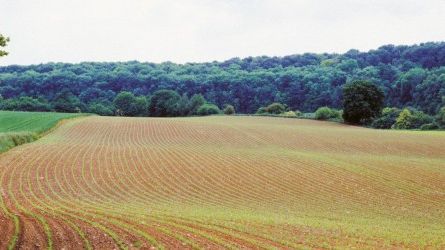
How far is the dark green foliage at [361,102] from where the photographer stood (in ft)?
304

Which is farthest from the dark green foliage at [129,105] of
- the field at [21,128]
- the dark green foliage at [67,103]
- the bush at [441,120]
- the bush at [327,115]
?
the bush at [441,120]

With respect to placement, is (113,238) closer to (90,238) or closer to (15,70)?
(90,238)

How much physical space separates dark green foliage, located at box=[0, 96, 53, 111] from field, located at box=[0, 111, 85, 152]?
41355mm

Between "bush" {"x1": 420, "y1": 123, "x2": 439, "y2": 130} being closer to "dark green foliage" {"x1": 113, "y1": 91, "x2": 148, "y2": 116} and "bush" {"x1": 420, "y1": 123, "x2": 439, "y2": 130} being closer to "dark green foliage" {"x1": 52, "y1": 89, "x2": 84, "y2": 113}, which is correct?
"dark green foliage" {"x1": 113, "y1": 91, "x2": 148, "y2": 116}

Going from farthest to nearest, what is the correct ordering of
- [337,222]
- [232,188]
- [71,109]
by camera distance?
1. [71,109]
2. [232,188]
3. [337,222]

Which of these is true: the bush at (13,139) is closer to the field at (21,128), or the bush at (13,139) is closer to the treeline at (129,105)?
the field at (21,128)

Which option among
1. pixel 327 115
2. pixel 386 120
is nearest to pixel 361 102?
pixel 386 120

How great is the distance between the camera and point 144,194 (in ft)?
81.1

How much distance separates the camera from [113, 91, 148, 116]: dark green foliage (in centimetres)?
13600

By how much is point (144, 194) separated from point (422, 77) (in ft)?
414

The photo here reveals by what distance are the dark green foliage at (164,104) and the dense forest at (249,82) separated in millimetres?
12743

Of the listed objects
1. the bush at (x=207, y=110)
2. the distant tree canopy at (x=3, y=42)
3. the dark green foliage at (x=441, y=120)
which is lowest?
the bush at (x=207, y=110)

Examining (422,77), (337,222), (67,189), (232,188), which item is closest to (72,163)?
(67,189)

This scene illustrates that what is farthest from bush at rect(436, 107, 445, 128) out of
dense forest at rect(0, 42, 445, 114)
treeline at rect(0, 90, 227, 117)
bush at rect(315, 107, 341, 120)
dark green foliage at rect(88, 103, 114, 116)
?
dark green foliage at rect(88, 103, 114, 116)
